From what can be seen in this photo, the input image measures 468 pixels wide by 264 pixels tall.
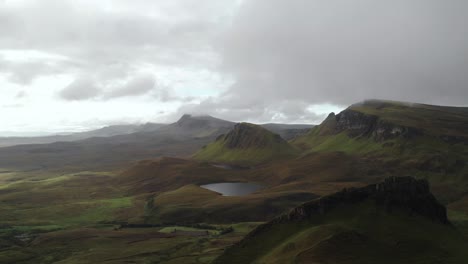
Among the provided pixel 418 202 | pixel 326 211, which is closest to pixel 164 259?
pixel 326 211

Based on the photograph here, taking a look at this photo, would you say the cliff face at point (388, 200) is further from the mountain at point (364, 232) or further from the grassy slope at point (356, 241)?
the grassy slope at point (356, 241)

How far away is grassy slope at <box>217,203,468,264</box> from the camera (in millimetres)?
117375

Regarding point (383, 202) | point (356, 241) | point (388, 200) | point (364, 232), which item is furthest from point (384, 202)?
point (356, 241)

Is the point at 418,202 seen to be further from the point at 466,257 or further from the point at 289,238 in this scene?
the point at 289,238

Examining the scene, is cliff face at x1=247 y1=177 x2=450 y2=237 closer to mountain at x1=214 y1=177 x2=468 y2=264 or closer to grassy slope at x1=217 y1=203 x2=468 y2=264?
mountain at x1=214 y1=177 x2=468 y2=264

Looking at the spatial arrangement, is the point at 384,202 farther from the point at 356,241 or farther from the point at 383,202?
the point at 356,241

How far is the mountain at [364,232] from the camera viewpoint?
118625mm

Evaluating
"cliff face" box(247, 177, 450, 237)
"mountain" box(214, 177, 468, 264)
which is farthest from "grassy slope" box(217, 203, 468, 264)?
"cliff face" box(247, 177, 450, 237)

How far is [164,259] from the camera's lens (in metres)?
174

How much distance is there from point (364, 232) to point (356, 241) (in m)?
6.70

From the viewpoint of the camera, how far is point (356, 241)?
4892 inches

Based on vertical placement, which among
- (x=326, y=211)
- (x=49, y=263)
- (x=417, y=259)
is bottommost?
(x=49, y=263)

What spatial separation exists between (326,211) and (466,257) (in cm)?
4118

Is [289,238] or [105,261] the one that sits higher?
[289,238]
